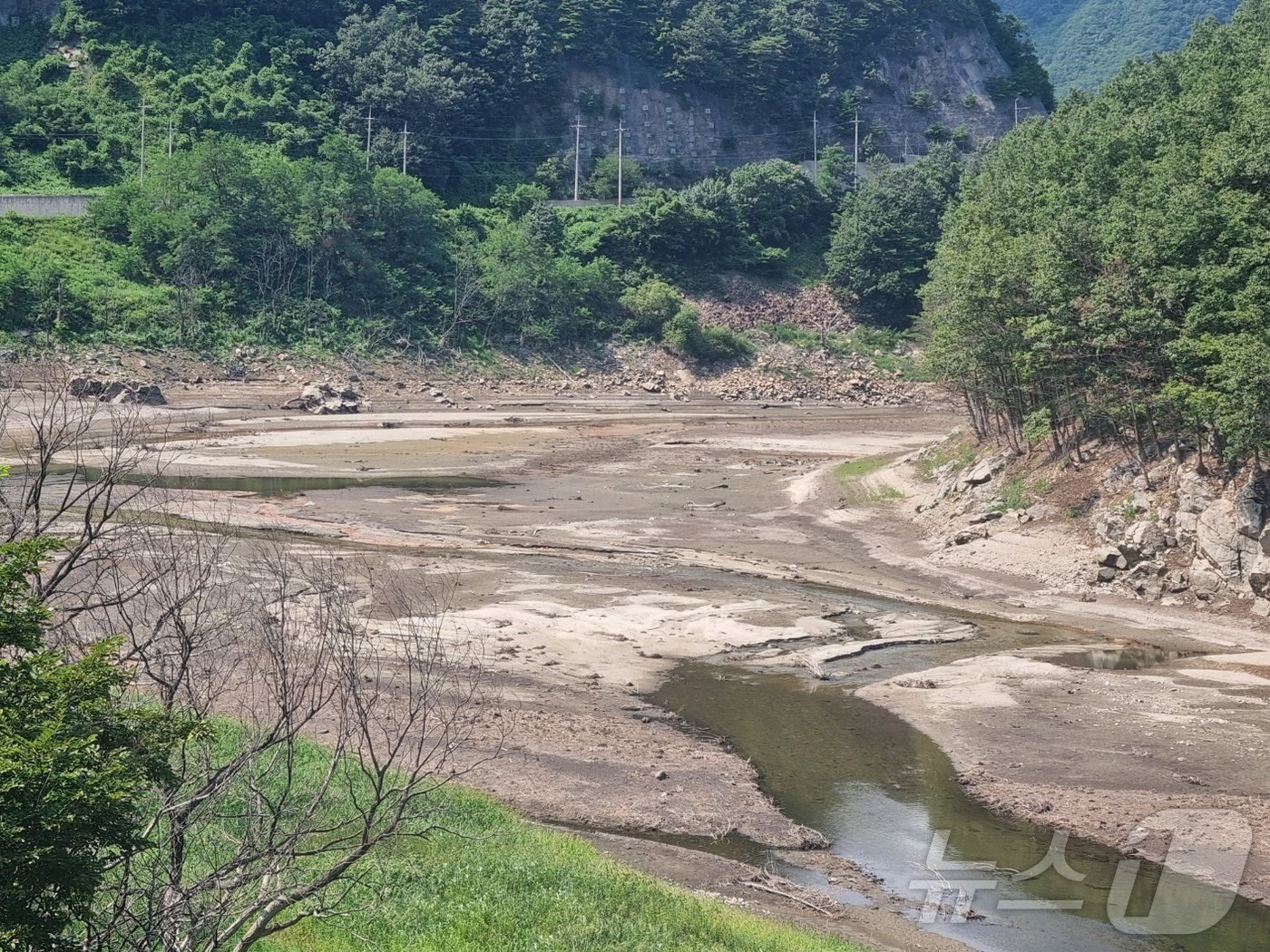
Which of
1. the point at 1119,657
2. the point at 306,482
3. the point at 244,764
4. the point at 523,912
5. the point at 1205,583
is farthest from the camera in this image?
the point at 306,482

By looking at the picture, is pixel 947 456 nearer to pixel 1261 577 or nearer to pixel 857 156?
pixel 1261 577

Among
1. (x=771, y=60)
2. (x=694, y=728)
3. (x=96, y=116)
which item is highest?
(x=771, y=60)

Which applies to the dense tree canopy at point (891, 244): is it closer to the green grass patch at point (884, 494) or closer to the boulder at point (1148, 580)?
the green grass patch at point (884, 494)

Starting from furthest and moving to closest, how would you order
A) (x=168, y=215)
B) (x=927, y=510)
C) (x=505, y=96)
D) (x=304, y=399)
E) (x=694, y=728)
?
(x=505, y=96), (x=168, y=215), (x=304, y=399), (x=927, y=510), (x=694, y=728)

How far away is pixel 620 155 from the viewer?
140 meters

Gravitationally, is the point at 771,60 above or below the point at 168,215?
above

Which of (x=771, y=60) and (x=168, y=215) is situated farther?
(x=771, y=60)

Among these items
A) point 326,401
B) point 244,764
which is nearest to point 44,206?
point 326,401

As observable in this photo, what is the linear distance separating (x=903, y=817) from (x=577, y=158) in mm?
123210

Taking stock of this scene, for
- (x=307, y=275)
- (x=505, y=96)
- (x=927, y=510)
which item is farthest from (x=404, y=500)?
(x=505, y=96)

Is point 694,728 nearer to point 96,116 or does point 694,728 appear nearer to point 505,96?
point 96,116

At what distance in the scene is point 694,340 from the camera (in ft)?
379

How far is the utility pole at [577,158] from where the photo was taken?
13862 cm

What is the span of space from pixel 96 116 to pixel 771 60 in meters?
75.5
